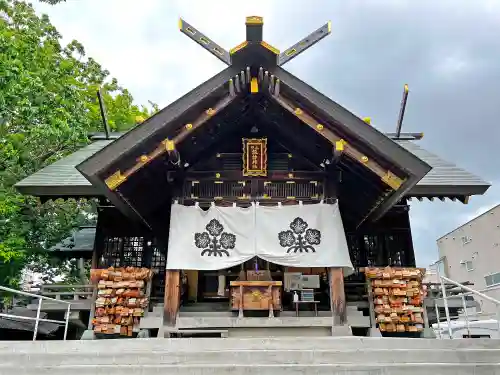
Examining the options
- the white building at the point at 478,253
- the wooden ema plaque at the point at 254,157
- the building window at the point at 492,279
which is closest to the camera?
the wooden ema plaque at the point at 254,157

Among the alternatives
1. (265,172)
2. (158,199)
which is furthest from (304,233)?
(158,199)

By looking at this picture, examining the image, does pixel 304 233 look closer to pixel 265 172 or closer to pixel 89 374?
pixel 265 172

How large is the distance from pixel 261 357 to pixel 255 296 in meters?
3.12

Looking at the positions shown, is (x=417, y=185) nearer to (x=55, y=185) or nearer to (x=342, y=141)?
(x=342, y=141)

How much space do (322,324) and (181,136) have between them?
4.39 metres

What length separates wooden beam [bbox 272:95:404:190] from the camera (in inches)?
296

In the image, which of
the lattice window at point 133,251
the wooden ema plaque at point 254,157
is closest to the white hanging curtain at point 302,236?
the wooden ema plaque at point 254,157

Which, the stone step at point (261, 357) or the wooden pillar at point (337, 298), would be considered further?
the wooden pillar at point (337, 298)

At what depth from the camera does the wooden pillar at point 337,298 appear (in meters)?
7.50

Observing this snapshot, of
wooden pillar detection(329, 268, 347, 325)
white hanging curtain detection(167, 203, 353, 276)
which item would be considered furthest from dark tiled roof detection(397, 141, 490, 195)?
wooden pillar detection(329, 268, 347, 325)

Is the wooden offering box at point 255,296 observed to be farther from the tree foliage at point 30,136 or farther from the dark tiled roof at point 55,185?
the tree foliage at point 30,136

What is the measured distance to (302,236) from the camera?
8273mm

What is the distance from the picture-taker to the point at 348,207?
10203 mm

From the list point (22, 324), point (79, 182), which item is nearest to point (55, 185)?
point (79, 182)
